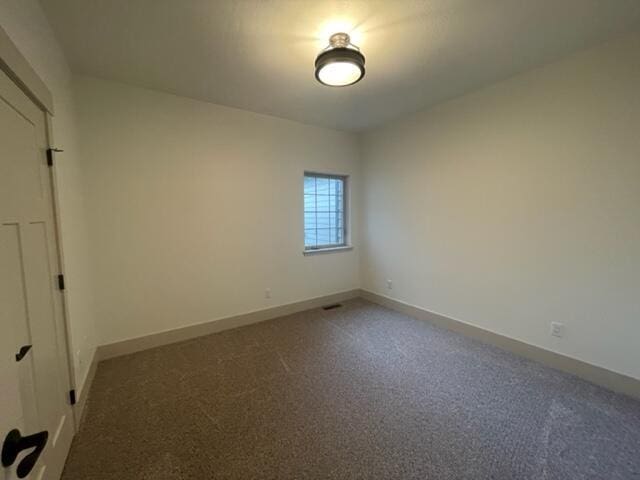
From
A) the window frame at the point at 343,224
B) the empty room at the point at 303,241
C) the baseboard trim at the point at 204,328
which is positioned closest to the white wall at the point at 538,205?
the empty room at the point at 303,241

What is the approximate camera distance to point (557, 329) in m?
2.42

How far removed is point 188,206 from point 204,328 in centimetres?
140

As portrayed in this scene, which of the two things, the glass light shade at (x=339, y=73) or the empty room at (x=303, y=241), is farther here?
the glass light shade at (x=339, y=73)

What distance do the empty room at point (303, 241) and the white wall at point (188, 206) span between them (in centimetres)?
2

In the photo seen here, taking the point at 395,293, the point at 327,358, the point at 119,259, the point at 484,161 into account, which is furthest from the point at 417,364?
the point at 119,259

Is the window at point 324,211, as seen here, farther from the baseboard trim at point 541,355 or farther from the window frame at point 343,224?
the baseboard trim at point 541,355

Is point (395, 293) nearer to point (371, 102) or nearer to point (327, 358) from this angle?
point (327, 358)

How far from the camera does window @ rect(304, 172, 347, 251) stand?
4004mm

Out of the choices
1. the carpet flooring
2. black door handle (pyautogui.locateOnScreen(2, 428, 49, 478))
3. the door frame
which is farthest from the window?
black door handle (pyautogui.locateOnScreen(2, 428, 49, 478))

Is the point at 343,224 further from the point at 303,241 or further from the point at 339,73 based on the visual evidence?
the point at 339,73

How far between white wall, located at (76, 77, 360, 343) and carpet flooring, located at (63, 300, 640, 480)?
65cm

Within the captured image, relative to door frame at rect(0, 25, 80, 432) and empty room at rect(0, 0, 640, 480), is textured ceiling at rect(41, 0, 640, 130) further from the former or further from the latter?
door frame at rect(0, 25, 80, 432)

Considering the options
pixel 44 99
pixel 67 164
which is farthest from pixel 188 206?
pixel 44 99

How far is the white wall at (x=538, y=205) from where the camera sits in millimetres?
2057
